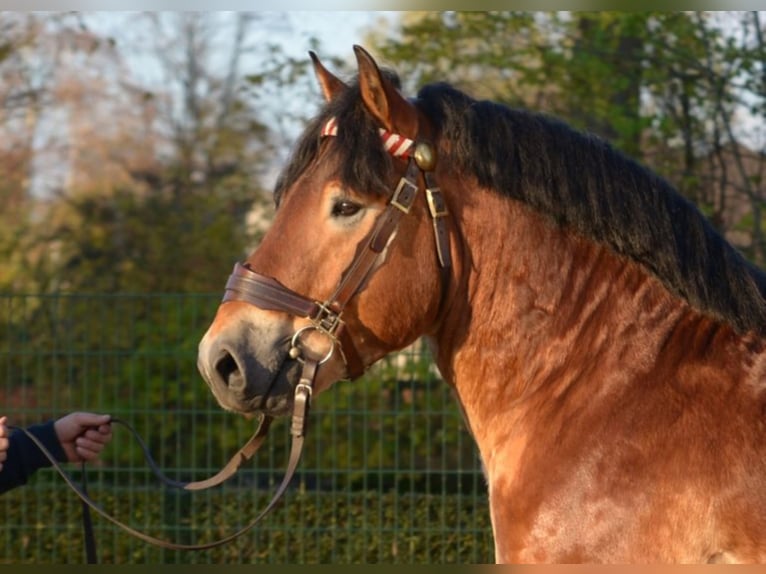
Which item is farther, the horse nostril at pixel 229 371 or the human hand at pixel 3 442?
the human hand at pixel 3 442

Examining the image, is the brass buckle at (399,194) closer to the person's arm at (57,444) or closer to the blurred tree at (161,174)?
the person's arm at (57,444)

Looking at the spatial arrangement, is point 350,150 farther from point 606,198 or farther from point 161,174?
point 161,174

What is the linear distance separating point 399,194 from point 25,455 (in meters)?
1.51

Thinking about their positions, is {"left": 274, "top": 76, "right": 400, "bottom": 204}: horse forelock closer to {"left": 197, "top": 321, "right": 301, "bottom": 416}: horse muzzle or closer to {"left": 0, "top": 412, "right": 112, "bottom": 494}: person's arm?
{"left": 197, "top": 321, "right": 301, "bottom": 416}: horse muzzle

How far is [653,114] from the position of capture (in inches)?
340

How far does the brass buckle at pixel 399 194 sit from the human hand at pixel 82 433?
1.25 metres

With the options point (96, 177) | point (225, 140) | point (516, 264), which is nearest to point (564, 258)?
point (516, 264)

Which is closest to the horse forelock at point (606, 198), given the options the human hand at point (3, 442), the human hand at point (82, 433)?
the human hand at point (82, 433)

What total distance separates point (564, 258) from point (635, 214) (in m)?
0.23

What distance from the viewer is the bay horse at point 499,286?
2.89m

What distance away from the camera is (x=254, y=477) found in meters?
7.34

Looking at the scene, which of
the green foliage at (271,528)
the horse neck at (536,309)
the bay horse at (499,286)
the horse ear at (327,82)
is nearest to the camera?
the bay horse at (499,286)

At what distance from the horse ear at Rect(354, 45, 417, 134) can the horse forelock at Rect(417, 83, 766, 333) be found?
0.33ft

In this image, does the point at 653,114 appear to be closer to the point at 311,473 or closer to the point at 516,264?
the point at 311,473
